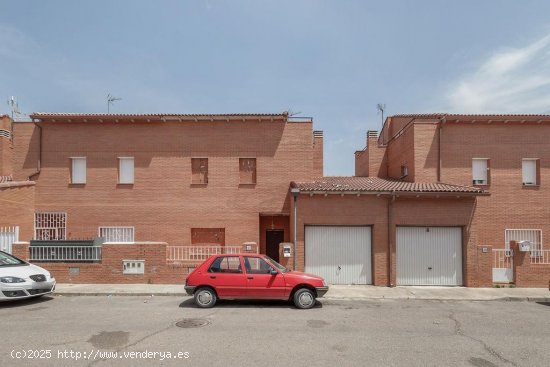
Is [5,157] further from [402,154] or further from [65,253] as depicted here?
[402,154]

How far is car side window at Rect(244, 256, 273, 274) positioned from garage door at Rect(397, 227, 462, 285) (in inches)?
243

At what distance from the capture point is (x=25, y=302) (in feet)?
31.3

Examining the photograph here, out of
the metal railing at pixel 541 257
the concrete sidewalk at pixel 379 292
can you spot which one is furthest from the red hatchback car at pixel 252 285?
the metal railing at pixel 541 257

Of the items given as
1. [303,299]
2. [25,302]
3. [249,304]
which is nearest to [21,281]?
[25,302]

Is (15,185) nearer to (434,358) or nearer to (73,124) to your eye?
(73,124)

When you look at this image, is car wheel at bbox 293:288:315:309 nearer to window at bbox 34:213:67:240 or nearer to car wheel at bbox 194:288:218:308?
car wheel at bbox 194:288:218:308

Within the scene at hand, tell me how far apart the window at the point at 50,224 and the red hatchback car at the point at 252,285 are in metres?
9.71

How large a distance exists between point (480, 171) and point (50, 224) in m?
19.8

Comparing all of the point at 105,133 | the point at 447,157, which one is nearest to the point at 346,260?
the point at 447,157

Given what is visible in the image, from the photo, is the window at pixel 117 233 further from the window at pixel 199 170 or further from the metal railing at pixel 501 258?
the metal railing at pixel 501 258

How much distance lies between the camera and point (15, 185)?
46.7ft

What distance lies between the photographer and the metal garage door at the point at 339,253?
12.9 metres

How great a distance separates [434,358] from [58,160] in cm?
1657

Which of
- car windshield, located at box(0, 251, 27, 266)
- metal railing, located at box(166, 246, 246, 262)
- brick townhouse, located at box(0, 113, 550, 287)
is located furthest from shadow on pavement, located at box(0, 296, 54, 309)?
brick townhouse, located at box(0, 113, 550, 287)
